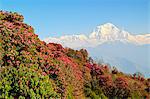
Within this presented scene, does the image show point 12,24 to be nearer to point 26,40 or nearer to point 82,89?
point 26,40

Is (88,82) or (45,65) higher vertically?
(45,65)

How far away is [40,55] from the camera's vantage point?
37.5 ft

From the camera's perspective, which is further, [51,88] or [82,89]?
[82,89]

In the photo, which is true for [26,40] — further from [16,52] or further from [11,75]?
[11,75]

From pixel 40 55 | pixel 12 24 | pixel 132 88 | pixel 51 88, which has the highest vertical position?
pixel 12 24

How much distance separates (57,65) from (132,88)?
7.93 metres

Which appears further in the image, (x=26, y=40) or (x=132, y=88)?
(x=132, y=88)

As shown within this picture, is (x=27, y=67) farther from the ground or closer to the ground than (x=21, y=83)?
farther from the ground

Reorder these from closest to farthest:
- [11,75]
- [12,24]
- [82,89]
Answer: [11,75] < [12,24] < [82,89]

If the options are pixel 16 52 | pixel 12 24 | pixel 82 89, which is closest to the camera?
pixel 16 52

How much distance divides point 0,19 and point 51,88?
128 inches

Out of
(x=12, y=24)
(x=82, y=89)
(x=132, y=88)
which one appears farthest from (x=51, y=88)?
(x=132, y=88)

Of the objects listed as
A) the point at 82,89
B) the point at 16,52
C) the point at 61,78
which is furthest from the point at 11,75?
the point at 82,89

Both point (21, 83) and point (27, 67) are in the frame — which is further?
point (27, 67)
